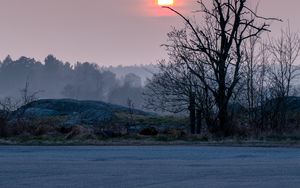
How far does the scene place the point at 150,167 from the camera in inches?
607

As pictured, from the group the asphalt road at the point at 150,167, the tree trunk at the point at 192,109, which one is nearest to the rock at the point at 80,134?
the asphalt road at the point at 150,167

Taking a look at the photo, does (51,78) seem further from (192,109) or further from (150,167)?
(150,167)

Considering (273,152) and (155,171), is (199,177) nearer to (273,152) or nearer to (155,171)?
(155,171)

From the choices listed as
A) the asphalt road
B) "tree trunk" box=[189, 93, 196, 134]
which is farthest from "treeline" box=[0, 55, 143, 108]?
the asphalt road

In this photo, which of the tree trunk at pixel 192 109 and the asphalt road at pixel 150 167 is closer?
the asphalt road at pixel 150 167

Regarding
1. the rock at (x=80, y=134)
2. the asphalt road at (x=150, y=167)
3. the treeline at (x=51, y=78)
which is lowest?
the asphalt road at (x=150, y=167)

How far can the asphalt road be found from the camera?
12.8 meters

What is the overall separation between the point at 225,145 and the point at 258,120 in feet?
28.2

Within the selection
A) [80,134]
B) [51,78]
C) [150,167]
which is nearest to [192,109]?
[80,134]

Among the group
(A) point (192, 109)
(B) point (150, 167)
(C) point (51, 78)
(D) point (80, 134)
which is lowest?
A: (B) point (150, 167)

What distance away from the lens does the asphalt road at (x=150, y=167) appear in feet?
41.9

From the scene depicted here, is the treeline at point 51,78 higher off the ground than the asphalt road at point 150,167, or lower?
higher

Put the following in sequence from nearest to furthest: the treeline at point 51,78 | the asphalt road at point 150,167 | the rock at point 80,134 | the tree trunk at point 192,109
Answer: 1. the asphalt road at point 150,167
2. the rock at point 80,134
3. the tree trunk at point 192,109
4. the treeline at point 51,78

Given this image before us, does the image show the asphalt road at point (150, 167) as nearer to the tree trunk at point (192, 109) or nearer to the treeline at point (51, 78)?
the tree trunk at point (192, 109)
